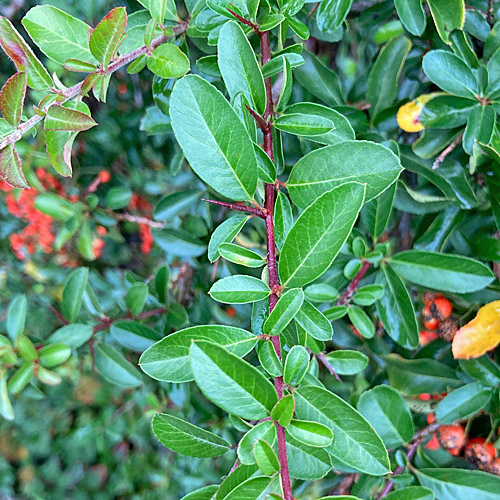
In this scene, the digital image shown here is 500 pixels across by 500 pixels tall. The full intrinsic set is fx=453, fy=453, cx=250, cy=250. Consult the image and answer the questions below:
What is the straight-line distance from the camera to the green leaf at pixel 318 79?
69 cm

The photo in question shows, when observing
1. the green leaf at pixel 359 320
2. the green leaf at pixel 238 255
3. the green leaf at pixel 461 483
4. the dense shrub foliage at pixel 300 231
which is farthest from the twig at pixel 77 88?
the green leaf at pixel 461 483

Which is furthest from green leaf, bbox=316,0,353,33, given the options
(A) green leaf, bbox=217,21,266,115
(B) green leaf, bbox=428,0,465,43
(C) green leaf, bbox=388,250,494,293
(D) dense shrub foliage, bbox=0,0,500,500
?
(C) green leaf, bbox=388,250,494,293

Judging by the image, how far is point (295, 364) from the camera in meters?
0.40

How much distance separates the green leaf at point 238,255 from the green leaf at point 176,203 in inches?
18.2

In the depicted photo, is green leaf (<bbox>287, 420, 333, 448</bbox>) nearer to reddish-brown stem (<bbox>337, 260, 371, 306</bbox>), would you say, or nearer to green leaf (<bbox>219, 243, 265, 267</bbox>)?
green leaf (<bbox>219, 243, 265, 267</bbox>)

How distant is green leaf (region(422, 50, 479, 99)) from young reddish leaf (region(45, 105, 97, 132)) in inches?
16.7

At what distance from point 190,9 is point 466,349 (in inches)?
23.0

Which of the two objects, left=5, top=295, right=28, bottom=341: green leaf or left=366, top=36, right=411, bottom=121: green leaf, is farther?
left=5, top=295, right=28, bottom=341: green leaf

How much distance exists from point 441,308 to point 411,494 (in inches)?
12.2

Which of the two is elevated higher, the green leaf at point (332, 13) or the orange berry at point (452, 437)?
the green leaf at point (332, 13)

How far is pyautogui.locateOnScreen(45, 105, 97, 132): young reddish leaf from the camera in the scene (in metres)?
0.41

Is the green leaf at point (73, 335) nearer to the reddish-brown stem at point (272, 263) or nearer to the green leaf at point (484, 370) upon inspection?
the reddish-brown stem at point (272, 263)

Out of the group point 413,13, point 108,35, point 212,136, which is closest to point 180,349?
point 212,136

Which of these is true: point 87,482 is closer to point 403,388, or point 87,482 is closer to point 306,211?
point 403,388
